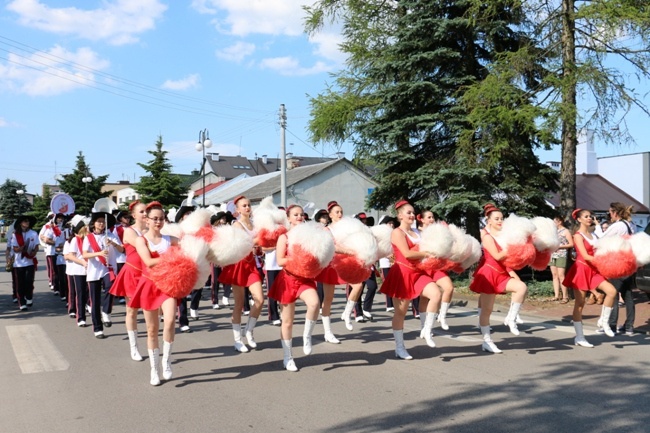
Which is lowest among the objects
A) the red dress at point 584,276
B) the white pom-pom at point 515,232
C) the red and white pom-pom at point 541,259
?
the red dress at point 584,276

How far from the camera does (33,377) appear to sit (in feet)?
22.7

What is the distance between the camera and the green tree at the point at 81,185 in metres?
56.6

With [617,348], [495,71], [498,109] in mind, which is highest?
[495,71]

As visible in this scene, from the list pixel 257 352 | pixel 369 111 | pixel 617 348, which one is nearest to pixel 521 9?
pixel 369 111

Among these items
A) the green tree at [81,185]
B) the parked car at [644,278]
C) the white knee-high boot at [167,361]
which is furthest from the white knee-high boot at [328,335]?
the green tree at [81,185]

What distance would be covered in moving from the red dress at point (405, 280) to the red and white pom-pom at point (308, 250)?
1.07 meters

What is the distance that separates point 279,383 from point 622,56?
1096 centimetres

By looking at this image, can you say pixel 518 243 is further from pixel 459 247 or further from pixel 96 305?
pixel 96 305

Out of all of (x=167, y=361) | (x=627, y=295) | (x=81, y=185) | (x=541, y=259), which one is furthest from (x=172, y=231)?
(x=81, y=185)

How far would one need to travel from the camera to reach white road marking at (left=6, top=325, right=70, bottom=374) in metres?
7.44

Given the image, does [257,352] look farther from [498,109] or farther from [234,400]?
[498,109]

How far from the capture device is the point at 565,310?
12016 mm

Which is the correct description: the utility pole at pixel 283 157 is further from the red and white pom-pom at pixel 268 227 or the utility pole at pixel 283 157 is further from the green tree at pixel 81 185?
the green tree at pixel 81 185

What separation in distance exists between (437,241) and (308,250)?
62.5 inches
